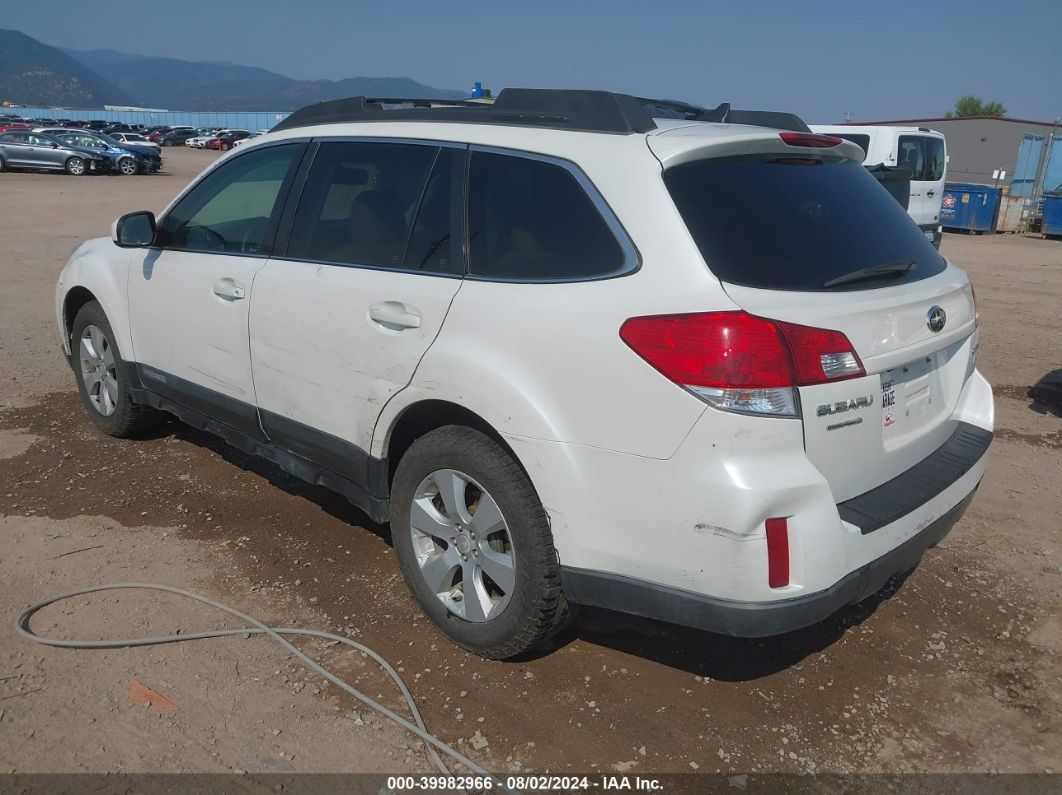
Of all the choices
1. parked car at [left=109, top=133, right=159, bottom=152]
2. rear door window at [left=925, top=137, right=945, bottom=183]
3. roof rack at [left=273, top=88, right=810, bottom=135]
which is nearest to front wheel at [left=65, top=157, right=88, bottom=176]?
parked car at [left=109, top=133, right=159, bottom=152]

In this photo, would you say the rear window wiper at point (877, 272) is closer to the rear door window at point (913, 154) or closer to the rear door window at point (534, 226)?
the rear door window at point (534, 226)

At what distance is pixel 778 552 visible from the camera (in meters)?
2.46

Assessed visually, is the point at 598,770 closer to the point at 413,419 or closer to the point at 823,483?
the point at 823,483

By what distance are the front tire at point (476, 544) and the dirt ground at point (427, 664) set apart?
189mm

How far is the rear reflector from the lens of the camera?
244cm

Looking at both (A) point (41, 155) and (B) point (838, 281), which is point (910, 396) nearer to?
(B) point (838, 281)

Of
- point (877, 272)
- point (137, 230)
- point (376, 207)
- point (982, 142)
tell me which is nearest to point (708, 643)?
point (877, 272)

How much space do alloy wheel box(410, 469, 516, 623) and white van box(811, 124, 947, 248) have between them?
13.1 m

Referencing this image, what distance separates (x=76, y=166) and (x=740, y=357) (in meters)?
36.0

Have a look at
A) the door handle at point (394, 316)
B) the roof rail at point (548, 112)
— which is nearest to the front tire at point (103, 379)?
the roof rail at point (548, 112)

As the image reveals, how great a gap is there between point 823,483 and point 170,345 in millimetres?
3380

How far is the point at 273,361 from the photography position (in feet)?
12.4

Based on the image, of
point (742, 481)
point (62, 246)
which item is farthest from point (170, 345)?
point (62, 246)

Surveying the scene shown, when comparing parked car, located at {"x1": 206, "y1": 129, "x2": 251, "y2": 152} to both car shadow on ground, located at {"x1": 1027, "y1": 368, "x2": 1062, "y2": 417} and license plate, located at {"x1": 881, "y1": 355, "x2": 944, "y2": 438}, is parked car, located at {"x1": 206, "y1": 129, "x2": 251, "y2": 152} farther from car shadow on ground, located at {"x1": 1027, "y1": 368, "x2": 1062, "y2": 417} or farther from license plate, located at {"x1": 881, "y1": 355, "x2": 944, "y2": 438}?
license plate, located at {"x1": 881, "y1": 355, "x2": 944, "y2": 438}
